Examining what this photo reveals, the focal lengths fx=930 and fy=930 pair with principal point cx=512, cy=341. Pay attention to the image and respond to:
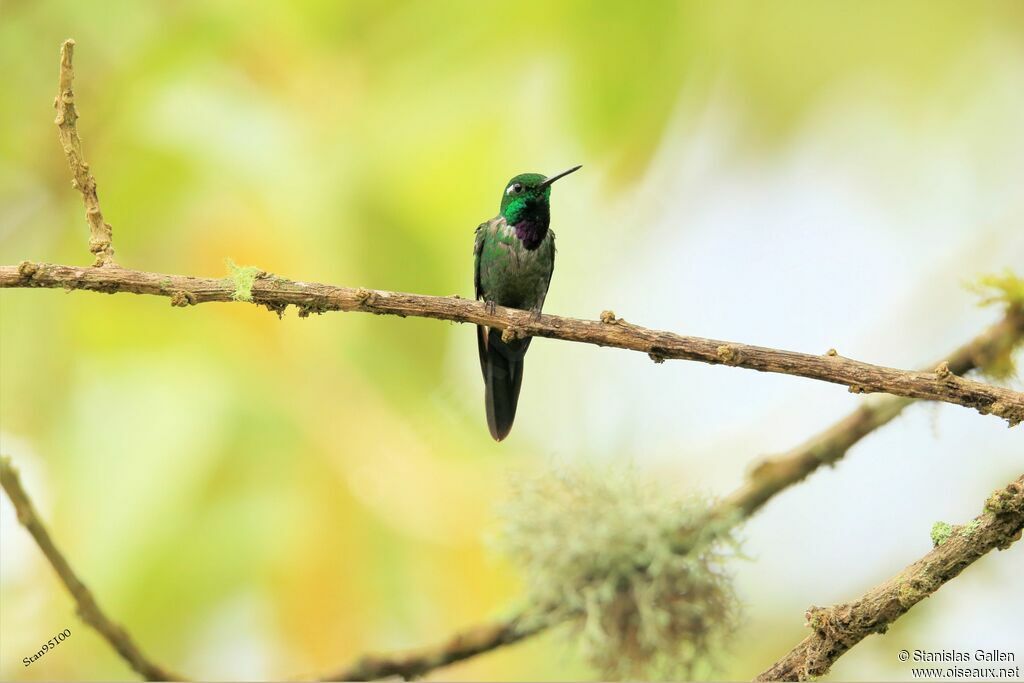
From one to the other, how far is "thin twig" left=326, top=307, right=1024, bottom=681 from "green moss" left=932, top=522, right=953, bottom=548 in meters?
0.75

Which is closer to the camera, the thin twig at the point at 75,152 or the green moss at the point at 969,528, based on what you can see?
the green moss at the point at 969,528

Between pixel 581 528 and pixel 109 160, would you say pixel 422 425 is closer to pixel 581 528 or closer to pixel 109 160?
pixel 581 528

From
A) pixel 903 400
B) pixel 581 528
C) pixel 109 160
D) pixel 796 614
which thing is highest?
pixel 109 160

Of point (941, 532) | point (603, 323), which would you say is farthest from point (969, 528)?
point (603, 323)

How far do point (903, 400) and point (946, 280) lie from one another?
158cm

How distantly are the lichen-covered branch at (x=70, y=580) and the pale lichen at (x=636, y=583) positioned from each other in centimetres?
103

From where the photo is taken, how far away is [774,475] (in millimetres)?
2596

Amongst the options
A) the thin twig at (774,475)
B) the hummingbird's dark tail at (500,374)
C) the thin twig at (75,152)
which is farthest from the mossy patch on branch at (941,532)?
the thin twig at (75,152)

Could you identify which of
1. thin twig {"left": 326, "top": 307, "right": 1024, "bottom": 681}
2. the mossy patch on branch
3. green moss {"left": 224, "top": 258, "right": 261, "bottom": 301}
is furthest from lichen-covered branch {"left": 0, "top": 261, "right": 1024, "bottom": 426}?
thin twig {"left": 326, "top": 307, "right": 1024, "bottom": 681}

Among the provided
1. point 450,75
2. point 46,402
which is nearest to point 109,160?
point 46,402

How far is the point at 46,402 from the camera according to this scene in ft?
12.1

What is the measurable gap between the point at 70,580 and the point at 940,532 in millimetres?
1828

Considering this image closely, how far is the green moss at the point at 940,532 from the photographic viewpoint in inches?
66.5

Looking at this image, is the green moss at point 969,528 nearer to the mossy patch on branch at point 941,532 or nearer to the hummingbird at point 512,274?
the mossy patch on branch at point 941,532
